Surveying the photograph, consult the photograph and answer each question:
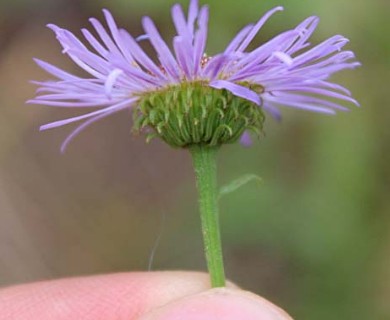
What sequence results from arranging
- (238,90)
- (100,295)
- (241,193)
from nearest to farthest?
(238,90), (100,295), (241,193)

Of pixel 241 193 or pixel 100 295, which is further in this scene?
pixel 241 193

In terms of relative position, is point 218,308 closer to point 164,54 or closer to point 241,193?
point 164,54

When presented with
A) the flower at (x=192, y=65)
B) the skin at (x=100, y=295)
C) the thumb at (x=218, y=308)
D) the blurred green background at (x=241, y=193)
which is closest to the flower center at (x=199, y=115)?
the flower at (x=192, y=65)

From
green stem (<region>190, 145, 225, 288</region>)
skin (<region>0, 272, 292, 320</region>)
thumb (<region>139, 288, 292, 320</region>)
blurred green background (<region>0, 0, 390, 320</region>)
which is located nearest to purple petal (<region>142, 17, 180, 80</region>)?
green stem (<region>190, 145, 225, 288</region>)

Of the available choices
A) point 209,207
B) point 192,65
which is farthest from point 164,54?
point 209,207

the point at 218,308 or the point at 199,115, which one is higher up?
the point at 199,115

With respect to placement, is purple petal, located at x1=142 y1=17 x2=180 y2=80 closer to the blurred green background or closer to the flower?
the flower

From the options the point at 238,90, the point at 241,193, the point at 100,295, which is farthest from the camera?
the point at 241,193

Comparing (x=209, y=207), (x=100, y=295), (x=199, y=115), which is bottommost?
(x=100, y=295)
